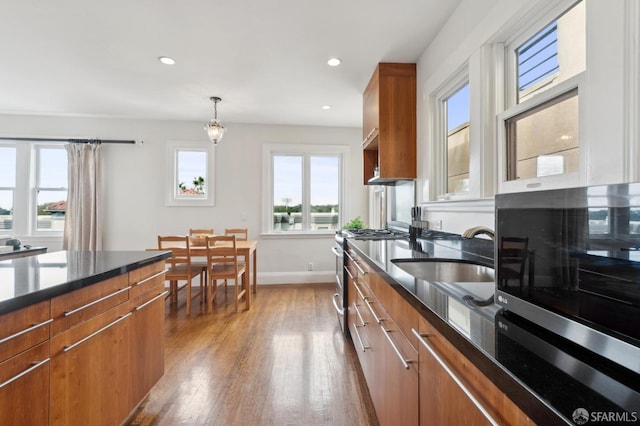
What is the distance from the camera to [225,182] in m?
4.51

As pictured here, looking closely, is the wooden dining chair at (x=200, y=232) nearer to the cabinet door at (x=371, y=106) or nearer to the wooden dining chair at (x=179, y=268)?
the wooden dining chair at (x=179, y=268)

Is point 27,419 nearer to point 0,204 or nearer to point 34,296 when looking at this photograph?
point 34,296

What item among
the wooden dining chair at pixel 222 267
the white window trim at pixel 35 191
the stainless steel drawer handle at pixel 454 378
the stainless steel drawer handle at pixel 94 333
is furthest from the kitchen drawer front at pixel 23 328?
the white window trim at pixel 35 191

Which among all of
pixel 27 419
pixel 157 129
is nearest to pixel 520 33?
pixel 27 419

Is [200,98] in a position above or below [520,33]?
above

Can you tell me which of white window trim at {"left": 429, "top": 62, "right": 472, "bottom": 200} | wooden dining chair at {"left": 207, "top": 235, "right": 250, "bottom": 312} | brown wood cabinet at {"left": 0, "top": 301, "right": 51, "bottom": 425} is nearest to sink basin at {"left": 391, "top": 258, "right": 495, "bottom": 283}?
white window trim at {"left": 429, "top": 62, "right": 472, "bottom": 200}

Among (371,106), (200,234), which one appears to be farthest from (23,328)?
(200,234)

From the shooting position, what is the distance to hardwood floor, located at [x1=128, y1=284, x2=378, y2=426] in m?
1.63

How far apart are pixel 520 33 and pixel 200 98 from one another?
130 inches

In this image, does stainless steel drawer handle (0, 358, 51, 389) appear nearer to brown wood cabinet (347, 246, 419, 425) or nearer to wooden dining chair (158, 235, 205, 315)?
brown wood cabinet (347, 246, 419, 425)

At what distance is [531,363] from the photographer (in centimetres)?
49

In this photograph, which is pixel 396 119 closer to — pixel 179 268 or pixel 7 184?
pixel 179 268

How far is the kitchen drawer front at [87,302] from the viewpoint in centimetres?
105

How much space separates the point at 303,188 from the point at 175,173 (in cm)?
199
